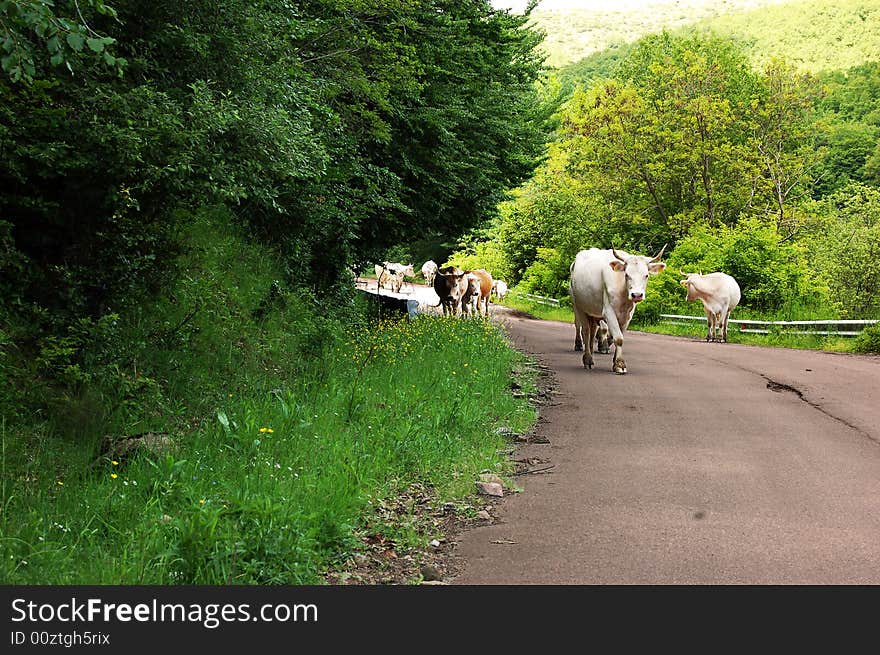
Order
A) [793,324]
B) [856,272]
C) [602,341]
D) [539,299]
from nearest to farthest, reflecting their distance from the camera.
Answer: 1. [602,341]
2. [856,272]
3. [793,324]
4. [539,299]

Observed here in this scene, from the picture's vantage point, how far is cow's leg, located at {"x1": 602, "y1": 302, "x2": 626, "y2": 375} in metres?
17.2

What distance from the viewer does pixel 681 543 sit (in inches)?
248

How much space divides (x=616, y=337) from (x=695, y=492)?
9793mm

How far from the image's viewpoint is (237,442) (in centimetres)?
805

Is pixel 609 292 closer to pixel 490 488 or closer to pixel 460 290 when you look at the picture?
pixel 490 488

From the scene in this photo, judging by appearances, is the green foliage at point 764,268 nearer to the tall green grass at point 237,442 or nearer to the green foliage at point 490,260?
the tall green grass at point 237,442

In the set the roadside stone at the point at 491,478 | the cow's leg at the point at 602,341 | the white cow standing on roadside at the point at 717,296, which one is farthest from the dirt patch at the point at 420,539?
the white cow standing on roadside at the point at 717,296

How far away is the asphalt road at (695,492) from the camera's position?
5.82m

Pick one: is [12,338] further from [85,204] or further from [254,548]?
[254,548]

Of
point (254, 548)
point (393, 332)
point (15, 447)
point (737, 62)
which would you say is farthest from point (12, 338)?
point (737, 62)

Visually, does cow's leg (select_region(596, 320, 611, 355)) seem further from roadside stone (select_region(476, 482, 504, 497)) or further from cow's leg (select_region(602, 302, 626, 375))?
roadside stone (select_region(476, 482, 504, 497))

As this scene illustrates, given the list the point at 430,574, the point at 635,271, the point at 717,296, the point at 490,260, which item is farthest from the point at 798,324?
the point at 490,260

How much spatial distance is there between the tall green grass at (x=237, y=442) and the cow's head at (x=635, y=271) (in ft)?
11.5

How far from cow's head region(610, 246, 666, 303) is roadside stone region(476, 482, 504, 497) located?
9.28 metres
